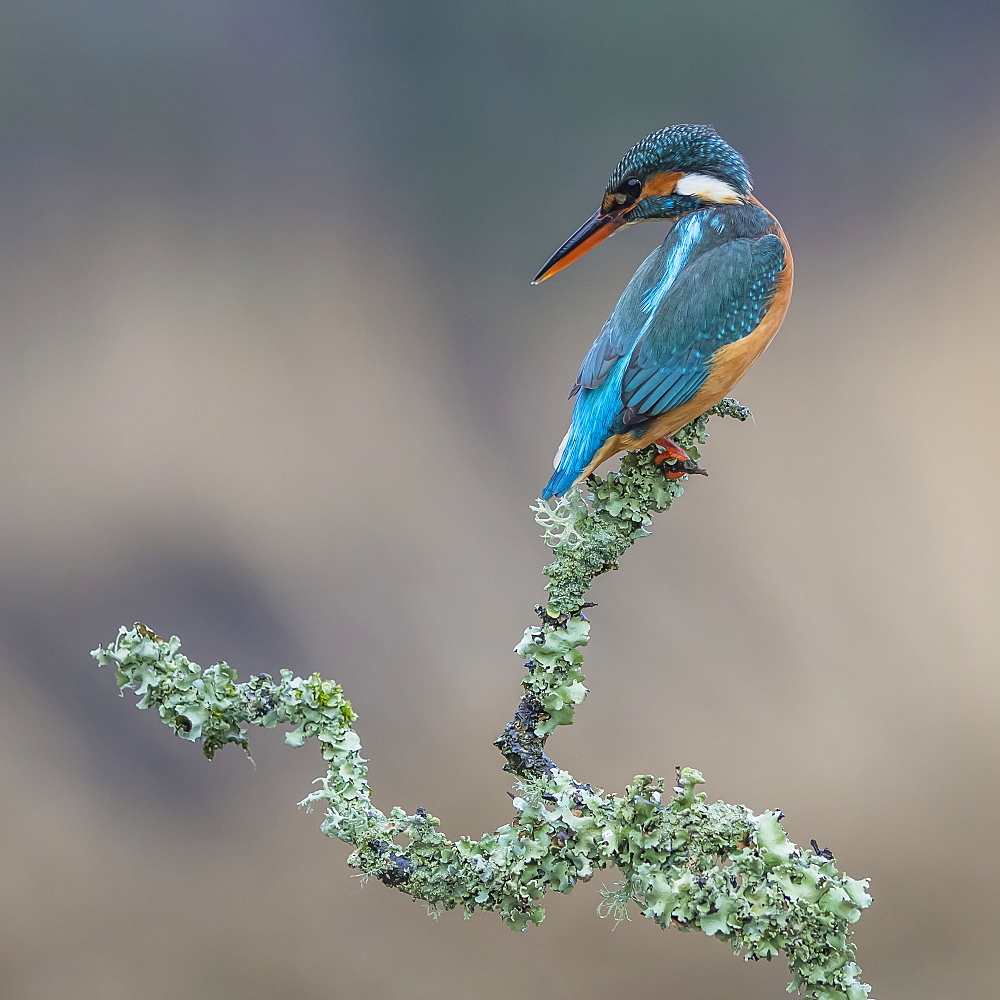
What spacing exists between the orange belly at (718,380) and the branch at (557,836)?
0.72ft

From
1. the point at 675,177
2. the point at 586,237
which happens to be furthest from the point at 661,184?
the point at 586,237

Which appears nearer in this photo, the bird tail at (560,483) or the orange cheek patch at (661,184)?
the bird tail at (560,483)

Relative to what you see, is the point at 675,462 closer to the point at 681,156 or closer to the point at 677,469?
the point at 677,469

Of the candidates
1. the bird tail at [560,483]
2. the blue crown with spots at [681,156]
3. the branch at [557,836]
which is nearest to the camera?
the branch at [557,836]

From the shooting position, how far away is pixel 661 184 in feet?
4.37

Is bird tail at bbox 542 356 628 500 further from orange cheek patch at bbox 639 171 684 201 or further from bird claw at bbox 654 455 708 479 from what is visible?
orange cheek patch at bbox 639 171 684 201

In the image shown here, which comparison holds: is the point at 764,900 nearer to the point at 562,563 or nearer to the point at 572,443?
the point at 562,563

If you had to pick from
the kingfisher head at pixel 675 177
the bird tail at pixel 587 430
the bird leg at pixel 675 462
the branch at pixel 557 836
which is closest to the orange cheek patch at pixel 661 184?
the kingfisher head at pixel 675 177

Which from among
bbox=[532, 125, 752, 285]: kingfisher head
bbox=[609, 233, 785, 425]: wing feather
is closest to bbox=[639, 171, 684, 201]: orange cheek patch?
bbox=[532, 125, 752, 285]: kingfisher head

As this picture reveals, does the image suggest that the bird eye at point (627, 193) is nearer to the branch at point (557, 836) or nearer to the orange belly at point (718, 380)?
the orange belly at point (718, 380)

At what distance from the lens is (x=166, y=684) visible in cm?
106

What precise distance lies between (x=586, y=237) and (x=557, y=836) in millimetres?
838

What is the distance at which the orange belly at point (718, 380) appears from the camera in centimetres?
122

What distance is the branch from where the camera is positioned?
973 mm
